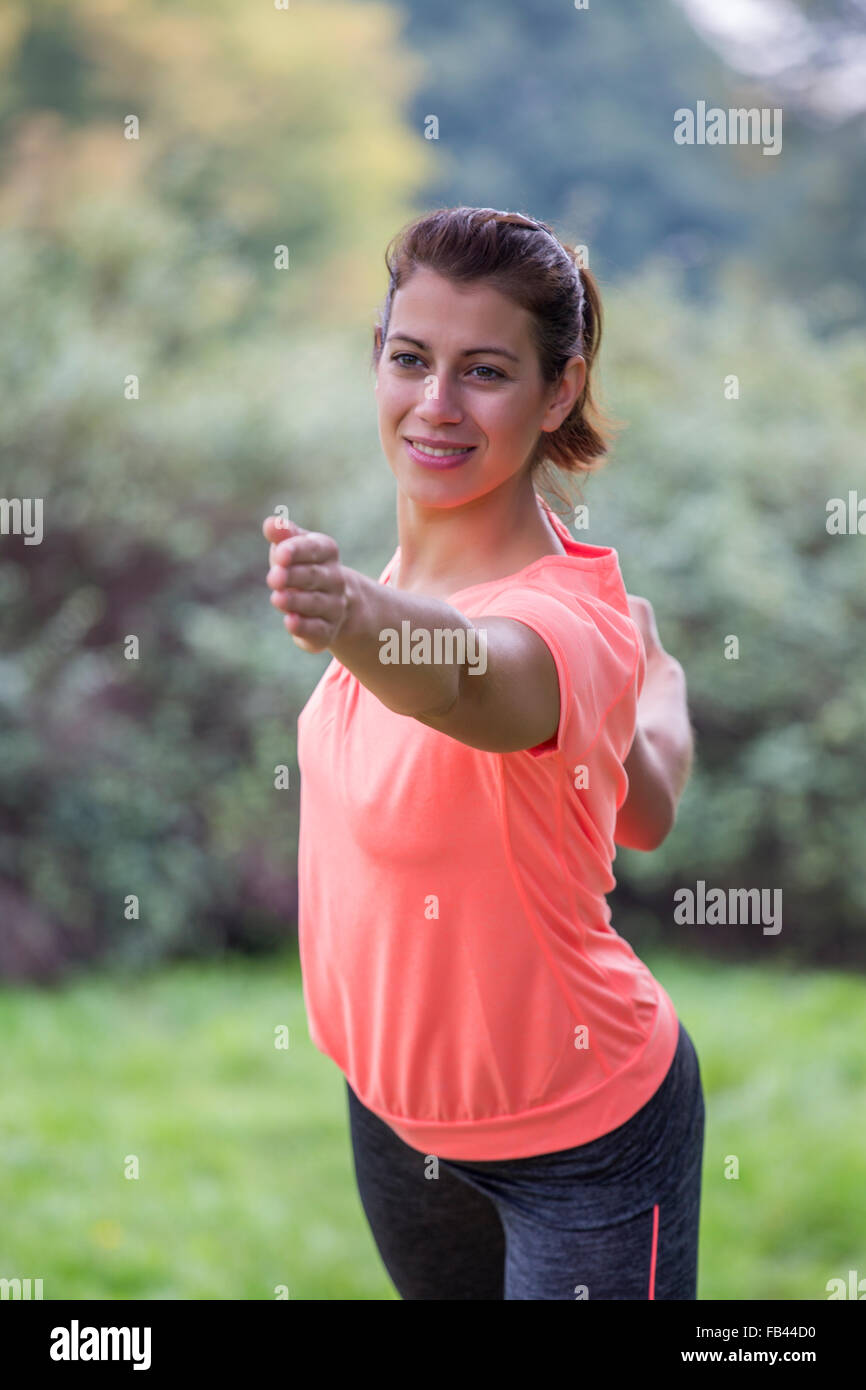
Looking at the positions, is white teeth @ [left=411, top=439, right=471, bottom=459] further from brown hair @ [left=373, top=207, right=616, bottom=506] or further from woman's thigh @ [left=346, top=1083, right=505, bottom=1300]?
woman's thigh @ [left=346, top=1083, right=505, bottom=1300]

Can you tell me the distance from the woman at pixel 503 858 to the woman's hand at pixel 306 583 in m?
0.24

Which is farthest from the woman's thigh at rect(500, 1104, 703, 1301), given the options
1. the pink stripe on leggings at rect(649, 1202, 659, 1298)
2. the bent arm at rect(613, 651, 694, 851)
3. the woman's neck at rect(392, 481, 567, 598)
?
the woman's neck at rect(392, 481, 567, 598)

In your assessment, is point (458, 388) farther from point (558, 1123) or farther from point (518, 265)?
point (558, 1123)

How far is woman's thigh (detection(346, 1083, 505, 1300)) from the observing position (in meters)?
1.38

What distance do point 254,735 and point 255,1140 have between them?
134 cm

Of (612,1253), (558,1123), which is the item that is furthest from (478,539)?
(612,1253)

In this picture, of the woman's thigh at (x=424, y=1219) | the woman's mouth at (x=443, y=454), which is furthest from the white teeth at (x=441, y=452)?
the woman's thigh at (x=424, y=1219)

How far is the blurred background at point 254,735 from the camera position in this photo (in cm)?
288

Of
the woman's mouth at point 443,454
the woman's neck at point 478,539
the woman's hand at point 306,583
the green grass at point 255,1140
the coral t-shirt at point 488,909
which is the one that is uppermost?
→ the woman's mouth at point 443,454

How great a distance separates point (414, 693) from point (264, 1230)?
216 centimetres

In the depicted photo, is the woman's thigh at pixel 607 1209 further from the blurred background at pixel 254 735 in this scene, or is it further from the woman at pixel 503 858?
the blurred background at pixel 254 735

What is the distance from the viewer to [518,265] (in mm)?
1212

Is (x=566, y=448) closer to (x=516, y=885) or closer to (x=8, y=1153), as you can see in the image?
(x=516, y=885)
